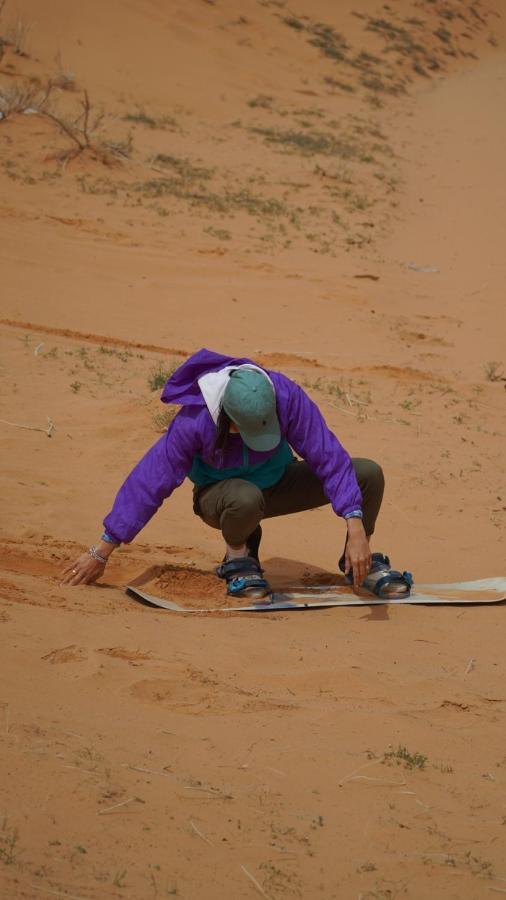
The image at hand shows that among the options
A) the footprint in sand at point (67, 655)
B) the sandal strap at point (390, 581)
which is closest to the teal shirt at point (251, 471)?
the sandal strap at point (390, 581)

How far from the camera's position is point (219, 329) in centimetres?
909

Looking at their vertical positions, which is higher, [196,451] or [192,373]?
[192,373]

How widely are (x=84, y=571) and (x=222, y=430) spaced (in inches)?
30.5

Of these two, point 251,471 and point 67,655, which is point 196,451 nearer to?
point 251,471

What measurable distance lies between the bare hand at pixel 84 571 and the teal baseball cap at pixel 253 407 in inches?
29.8

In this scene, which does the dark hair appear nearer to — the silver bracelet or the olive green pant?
the olive green pant

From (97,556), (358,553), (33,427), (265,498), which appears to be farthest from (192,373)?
(33,427)

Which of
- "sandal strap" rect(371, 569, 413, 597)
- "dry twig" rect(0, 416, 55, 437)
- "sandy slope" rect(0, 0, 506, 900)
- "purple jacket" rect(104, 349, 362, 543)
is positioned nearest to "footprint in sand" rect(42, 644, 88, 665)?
"sandy slope" rect(0, 0, 506, 900)

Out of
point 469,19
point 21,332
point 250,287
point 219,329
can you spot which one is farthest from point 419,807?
point 469,19

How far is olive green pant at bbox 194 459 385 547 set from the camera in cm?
430

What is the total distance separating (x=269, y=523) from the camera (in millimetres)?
5773

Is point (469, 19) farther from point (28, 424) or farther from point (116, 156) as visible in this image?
point (28, 424)

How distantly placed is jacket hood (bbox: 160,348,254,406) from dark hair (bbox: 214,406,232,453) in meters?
0.17

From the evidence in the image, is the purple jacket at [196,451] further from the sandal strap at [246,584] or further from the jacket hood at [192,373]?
the sandal strap at [246,584]
